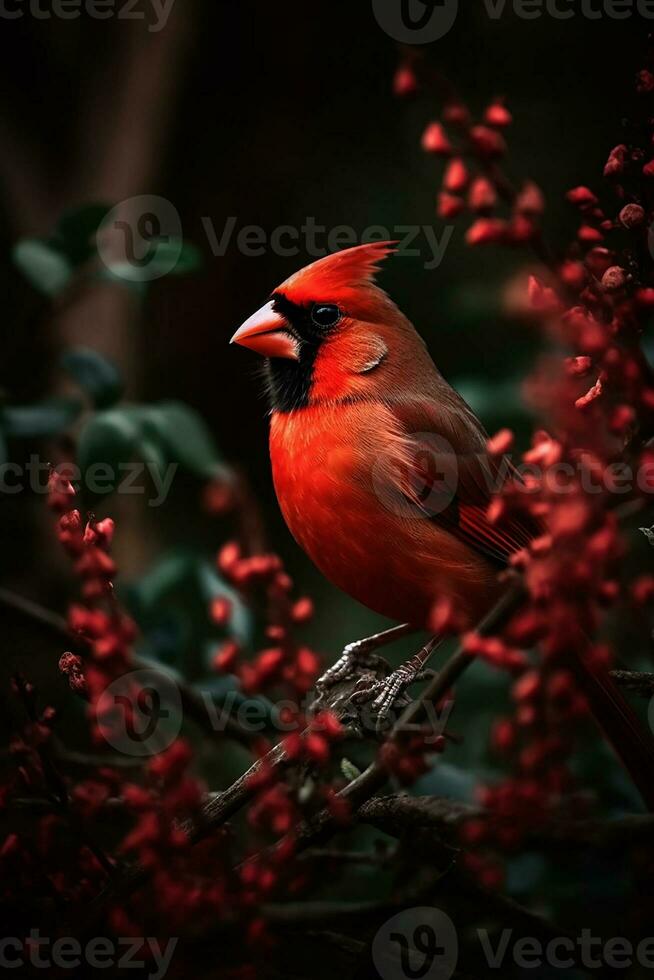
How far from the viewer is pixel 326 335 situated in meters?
2.42

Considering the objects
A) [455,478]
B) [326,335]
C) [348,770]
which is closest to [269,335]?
[326,335]

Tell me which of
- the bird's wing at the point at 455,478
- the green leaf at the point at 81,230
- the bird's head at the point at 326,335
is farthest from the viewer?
the bird's head at the point at 326,335

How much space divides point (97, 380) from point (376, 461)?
551 millimetres

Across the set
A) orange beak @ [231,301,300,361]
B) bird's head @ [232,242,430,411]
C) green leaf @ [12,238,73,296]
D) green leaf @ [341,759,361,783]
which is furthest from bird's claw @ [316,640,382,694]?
green leaf @ [12,238,73,296]

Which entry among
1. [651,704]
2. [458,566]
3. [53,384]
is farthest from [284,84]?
[651,704]

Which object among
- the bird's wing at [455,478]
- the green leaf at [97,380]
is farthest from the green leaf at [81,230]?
the bird's wing at [455,478]

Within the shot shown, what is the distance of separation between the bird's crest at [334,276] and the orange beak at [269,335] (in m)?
0.06

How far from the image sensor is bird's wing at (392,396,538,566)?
2.21 m

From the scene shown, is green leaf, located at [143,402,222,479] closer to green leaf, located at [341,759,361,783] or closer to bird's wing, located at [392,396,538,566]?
bird's wing, located at [392,396,538,566]

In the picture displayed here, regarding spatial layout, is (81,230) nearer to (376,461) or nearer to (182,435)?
(182,435)

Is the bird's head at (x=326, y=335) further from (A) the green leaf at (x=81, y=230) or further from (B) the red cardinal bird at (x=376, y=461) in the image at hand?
(A) the green leaf at (x=81, y=230)

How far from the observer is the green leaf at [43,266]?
2018 mm

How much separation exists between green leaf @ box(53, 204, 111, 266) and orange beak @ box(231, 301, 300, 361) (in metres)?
0.40

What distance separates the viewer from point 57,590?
2.97 meters
